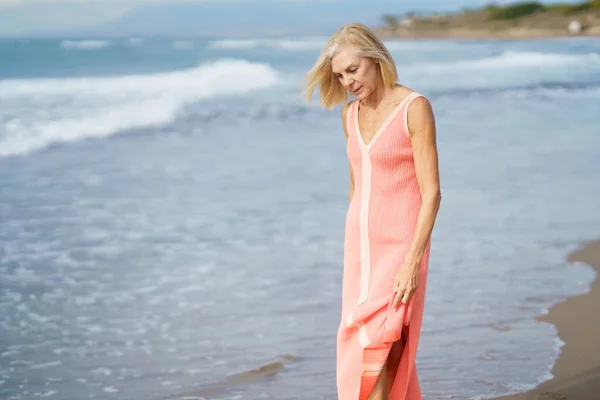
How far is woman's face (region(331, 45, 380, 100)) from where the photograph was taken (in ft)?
9.86

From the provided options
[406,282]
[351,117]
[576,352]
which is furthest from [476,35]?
[406,282]

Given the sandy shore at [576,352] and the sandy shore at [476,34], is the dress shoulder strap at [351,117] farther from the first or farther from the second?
the sandy shore at [476,34]

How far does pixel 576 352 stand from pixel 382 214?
2135 mm

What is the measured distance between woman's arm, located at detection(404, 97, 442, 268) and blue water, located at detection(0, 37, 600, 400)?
4.94ft

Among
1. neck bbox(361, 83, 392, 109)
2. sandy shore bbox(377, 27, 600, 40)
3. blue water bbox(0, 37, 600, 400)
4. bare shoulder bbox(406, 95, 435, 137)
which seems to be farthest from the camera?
sandy shore bbox(377, 27, 600, 40)

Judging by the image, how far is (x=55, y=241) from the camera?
7539 mm

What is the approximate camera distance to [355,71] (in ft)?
9.94

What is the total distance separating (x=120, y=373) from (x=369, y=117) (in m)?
2.27

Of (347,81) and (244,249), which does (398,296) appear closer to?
(347,81)

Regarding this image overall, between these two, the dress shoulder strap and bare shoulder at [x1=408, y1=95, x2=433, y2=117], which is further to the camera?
the dress shoulder strap

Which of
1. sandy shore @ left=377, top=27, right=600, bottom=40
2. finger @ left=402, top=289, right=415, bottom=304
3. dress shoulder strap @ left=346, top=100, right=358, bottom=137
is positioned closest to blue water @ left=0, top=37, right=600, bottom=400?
finger @ left=402, top=289, right=415, bottom=304

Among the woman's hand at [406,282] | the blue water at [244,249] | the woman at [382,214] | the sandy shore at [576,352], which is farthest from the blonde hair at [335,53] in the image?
the sandy shore at [576,352]

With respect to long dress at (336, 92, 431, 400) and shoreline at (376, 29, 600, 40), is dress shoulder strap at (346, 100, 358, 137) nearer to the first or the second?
long dress at (336, 92, 431, 400)

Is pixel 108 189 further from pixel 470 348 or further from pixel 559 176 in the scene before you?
pixel 470 348
